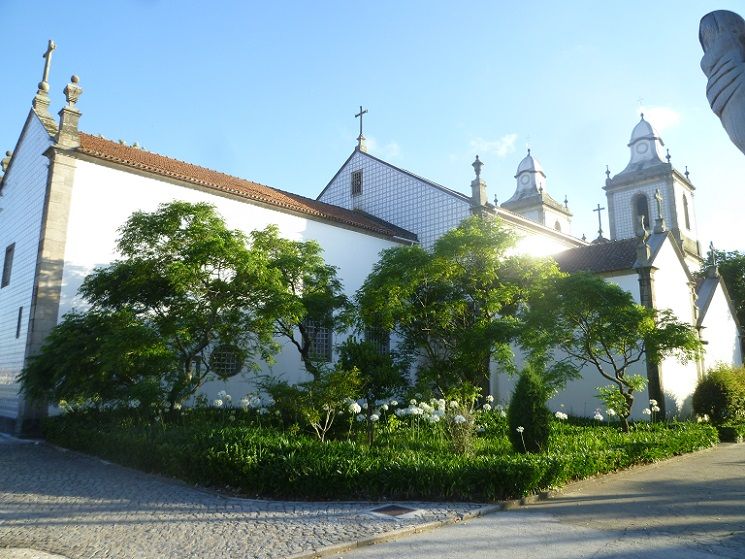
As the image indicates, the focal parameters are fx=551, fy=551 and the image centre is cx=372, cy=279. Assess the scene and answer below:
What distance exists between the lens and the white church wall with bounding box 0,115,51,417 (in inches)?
607

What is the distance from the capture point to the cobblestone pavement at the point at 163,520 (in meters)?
5.72

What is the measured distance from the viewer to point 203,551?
5.60 m

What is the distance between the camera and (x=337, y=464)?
812 centimetres

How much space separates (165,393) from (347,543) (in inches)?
296

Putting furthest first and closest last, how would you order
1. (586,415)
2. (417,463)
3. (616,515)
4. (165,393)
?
(586,415) < (165,393) < (417,463) < (616,515)

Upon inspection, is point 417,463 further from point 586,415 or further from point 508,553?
point 586,415

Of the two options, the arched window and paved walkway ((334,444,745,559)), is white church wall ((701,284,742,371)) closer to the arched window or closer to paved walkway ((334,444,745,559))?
the arched window

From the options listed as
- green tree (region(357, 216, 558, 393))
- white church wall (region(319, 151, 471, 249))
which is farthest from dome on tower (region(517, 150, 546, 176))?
green tree (region(357, 216, 558, 393))

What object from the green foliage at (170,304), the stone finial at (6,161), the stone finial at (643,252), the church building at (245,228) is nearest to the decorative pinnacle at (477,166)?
the church building at (245,228)

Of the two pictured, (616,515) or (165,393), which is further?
(165,393)

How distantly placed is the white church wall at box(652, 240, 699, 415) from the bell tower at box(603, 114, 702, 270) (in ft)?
46.8

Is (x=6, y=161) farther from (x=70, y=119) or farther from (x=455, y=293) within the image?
(x=455, y=293)

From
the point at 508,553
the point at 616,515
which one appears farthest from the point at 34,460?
the point at 616,515

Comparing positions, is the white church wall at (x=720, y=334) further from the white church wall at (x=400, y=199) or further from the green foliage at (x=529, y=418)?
the green foliage at (x=529, y=418)
